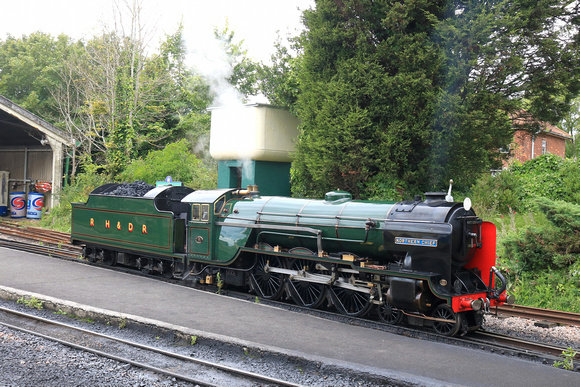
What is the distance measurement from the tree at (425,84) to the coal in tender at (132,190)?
4.63 metres

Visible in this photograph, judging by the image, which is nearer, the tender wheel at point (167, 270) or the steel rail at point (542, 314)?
the steel rail at point (542, 314)

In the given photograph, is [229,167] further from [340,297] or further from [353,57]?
[340,297]

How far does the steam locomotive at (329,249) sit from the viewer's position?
7.10 metres

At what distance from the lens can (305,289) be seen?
8.88 m

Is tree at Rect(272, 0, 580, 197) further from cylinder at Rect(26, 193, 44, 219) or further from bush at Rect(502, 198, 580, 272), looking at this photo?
cylinder at Rect(26, 193, 44, 219)

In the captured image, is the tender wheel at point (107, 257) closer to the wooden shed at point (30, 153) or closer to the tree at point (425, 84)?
the tree at point (425, 84)

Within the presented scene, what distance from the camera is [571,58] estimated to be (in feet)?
39.2

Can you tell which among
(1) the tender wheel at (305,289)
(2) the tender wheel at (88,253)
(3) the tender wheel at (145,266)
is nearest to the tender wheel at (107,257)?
(2) the tender wheel at (88,253)

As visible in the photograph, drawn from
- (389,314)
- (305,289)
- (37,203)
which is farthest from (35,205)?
(389,314)

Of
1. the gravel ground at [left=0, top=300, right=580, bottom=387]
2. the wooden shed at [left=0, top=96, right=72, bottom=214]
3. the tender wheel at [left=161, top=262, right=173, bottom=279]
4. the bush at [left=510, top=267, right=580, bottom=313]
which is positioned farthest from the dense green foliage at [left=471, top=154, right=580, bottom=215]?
the wooden shed at [left=0, top=96, right=72, bottom=214]

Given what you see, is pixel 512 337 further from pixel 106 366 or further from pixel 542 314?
pixel 106 366

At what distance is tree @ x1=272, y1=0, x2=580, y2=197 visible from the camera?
11742 mm

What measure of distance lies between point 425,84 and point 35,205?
17731 mm

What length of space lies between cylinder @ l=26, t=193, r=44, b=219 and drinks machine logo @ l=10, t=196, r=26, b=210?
1158 millimetres
